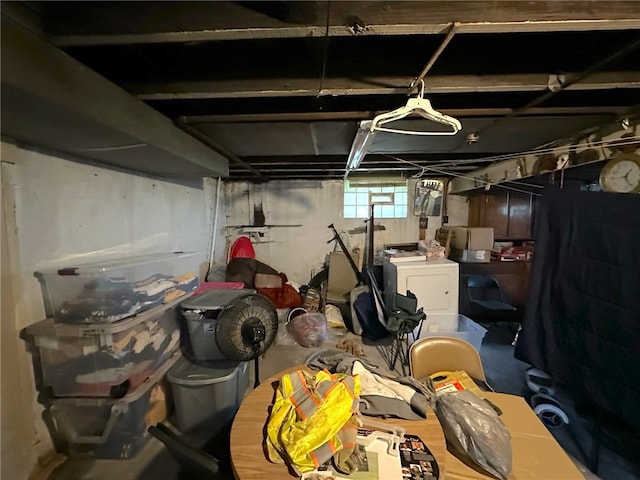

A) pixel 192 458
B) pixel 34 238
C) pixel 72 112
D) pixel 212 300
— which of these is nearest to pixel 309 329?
pixel 212 300

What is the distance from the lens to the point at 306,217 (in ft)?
15.3

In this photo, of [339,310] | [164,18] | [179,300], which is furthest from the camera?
[339,310]

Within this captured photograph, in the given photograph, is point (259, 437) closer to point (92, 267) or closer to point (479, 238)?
point (92, 267)

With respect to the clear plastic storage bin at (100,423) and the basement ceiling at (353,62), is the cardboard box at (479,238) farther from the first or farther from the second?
the clear plastic storage bin at (100,423)

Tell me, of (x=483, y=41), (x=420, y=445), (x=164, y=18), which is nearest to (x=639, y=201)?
(x=483, y=41)

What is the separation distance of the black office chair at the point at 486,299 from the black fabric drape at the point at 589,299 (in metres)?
1.81

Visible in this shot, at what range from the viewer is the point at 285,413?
1086 mm

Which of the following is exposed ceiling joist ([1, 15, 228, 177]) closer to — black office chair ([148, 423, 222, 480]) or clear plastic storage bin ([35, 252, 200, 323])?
clear plastic storage bin ([35, 252, 200, 323])

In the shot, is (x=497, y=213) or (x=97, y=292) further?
(x=497, y=213)

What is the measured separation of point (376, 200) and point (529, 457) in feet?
12.3

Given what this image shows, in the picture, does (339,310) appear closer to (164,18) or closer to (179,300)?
(179,300)

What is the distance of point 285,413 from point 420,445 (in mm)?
544

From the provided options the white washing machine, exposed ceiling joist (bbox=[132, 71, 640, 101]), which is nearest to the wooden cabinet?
the white washing machine

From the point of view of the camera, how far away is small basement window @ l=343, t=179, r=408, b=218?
4.63 m
